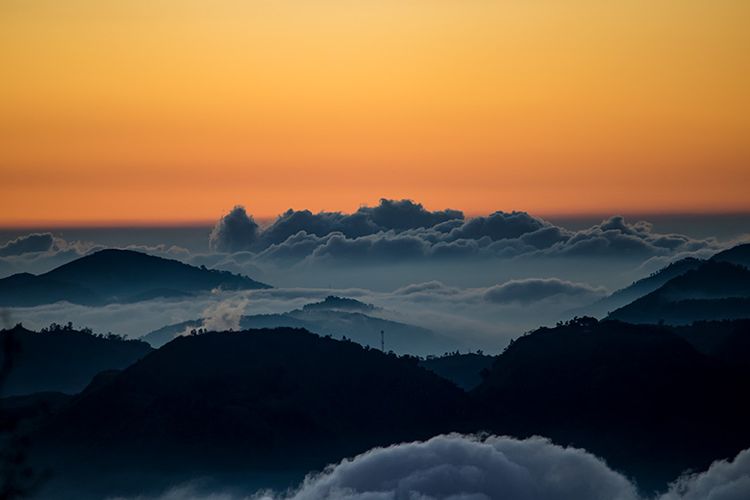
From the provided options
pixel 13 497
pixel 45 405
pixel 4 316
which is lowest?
pixel 13 497

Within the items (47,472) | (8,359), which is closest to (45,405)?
(47,472)

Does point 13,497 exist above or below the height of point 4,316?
below

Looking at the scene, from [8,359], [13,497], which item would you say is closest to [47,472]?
Result: [13,497]

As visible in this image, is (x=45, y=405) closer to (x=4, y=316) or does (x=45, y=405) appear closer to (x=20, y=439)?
(x=20, y=439)

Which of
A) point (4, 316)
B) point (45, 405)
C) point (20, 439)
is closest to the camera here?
point (4, 316)

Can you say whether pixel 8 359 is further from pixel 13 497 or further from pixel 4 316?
pixel 13 497

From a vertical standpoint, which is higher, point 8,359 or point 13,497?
point 8,359

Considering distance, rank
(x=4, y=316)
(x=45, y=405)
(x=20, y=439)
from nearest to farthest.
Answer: (x=4, y=316), (x=20, y=439), (x=45, y=405)

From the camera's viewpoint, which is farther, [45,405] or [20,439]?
[45,405]

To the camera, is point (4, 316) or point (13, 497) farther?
point (13, 497)
